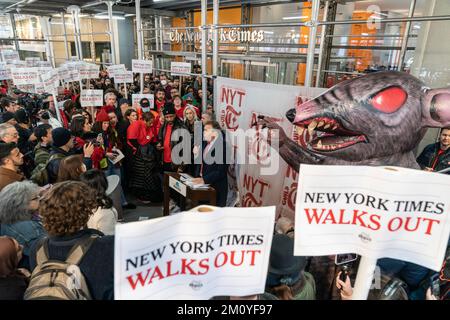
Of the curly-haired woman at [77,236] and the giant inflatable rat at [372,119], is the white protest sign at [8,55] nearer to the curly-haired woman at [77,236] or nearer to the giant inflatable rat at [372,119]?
the curly-haired woman at [77,236]

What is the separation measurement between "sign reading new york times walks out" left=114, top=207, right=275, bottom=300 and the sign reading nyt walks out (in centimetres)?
21

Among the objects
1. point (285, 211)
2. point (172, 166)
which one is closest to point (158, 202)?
point (172, 166)

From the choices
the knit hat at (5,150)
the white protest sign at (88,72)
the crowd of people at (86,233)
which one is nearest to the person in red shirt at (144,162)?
the crowd of people at (86,233)

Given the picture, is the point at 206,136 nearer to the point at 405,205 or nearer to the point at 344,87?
the point at 344,87

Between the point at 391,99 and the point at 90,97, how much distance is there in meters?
4.44

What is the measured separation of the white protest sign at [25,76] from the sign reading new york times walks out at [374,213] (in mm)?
6156

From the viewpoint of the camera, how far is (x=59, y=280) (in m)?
1.21

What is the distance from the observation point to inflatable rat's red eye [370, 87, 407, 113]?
1.76m

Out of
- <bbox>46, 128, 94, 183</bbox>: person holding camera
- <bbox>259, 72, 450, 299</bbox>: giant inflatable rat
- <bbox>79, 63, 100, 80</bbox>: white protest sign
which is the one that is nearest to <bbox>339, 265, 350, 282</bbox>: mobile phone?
<bbox>259, 72, 450, 299</bbox>: giant inflatable rat

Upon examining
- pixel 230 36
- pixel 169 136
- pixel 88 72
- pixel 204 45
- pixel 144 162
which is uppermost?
pixel 230 36

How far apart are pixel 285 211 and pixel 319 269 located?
3.21 feet

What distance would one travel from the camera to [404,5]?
6941 mm

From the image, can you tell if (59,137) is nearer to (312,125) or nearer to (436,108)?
(312,125)

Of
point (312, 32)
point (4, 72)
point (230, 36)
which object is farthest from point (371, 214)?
point (230, 36)
